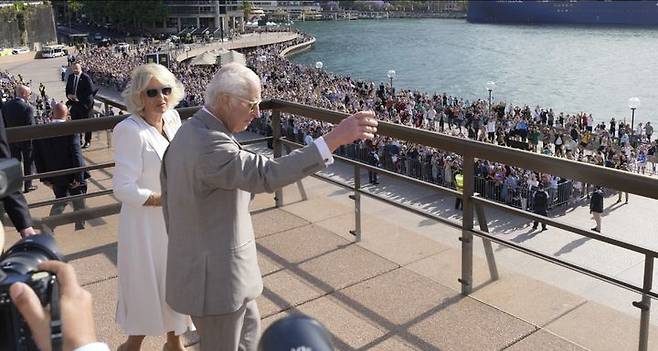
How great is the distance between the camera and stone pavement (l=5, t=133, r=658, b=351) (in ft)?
11.2

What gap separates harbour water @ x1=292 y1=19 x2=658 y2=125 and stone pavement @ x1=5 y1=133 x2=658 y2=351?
4546 cm

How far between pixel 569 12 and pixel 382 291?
13490cm

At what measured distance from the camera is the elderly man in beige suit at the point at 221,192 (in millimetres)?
2223

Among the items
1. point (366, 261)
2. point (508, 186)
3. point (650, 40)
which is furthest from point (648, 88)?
point (366, 261)

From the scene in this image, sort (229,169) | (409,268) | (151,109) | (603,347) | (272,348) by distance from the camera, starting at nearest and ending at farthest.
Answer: (272,348) < (229,169) < (151,109) < (603,347) < (409,268)

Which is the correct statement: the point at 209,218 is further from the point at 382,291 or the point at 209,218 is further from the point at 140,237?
the point at 382,291

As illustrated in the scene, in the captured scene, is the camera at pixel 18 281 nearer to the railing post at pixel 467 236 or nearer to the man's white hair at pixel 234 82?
the man's white hair at pixel 234 82

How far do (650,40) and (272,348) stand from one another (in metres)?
113

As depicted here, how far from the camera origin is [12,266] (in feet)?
3.91

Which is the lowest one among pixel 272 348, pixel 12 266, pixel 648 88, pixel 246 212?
pixel 648 88

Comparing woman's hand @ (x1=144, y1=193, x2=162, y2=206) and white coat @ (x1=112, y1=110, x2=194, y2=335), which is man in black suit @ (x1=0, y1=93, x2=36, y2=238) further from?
woman's hand @ (x1=144, y1=193, x2=162, y2=206)

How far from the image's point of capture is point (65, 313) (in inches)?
45.3

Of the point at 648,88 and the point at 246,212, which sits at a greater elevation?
the point at 246,212

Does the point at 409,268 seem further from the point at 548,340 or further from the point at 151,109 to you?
the point at 151,109
